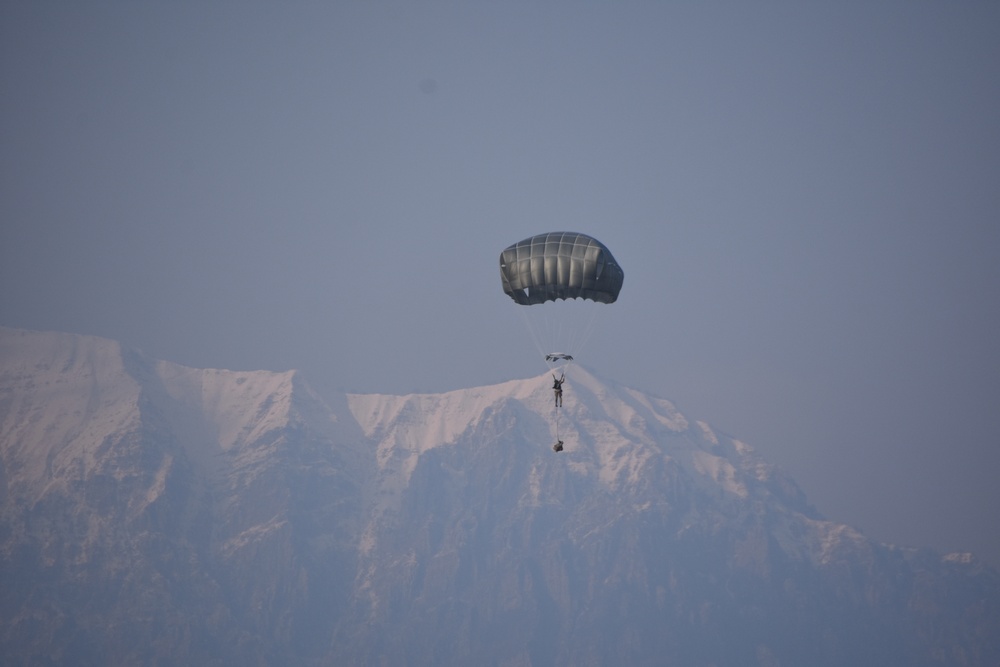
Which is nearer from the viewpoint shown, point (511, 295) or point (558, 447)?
point (558, 447)

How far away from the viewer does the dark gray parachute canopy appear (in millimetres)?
120375

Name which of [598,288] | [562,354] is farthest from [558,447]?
[598,288]

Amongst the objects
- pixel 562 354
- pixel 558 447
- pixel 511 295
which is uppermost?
pixel 511 295

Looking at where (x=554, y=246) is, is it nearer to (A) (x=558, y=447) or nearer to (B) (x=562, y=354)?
(B) (x=562, y=354)

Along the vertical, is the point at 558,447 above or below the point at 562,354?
below

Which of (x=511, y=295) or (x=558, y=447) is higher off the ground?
(x=511, y=295)

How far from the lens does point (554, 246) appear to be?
401 ft

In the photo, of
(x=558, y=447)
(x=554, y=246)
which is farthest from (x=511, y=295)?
(x=558, y=447)

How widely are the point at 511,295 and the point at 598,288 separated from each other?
34.3 feet

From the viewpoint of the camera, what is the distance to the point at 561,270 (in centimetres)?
12119

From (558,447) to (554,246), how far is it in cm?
2295

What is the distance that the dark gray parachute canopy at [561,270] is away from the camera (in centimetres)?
12038

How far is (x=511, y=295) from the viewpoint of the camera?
12556 cm

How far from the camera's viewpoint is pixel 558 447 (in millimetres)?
112438
